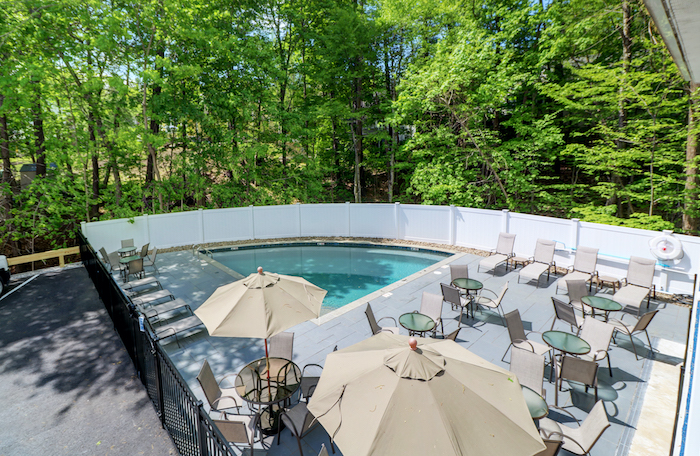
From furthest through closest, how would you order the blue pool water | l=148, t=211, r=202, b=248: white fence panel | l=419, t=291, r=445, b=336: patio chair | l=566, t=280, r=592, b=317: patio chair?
l=148, t=211, r=202, b=248: white fence panel < the blue pool water < l=566, t=280, r=592, b=317: patio chair < l=419, t=291, r=445, b=336: patio chair

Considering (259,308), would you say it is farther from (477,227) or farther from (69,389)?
(477,227)

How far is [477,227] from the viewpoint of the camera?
44.4 ft

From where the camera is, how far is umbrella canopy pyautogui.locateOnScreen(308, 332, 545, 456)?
8.30ft

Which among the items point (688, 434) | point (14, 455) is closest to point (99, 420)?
point (14, 455)

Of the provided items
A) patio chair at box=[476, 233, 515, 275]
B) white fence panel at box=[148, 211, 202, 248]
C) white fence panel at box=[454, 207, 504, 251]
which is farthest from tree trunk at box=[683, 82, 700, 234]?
white fence panel at box=[148, 211, 202, 248]

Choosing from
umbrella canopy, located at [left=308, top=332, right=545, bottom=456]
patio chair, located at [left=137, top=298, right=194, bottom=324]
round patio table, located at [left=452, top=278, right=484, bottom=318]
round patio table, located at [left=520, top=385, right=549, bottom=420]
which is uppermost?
umbrella canopy, located at [left=308, top=332, right=545, bottom=456]

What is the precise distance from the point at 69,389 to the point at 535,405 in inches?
287

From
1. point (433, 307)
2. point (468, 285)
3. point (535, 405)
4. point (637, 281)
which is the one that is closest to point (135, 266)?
point (433, 307)

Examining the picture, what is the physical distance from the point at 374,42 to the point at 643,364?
19.5 m

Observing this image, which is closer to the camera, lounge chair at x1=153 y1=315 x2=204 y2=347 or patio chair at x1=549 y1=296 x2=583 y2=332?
patio chair at x1=549 y1=296 x2=583 y2=332

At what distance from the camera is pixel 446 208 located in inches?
561

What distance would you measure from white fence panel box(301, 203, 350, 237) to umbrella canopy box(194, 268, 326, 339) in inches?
439

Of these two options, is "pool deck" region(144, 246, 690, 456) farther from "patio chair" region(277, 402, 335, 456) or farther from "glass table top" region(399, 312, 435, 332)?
"glass table top" region(399, 312, 435, 332)

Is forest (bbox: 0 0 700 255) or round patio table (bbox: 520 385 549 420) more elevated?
forest (bbox: 0 0 700 255)
